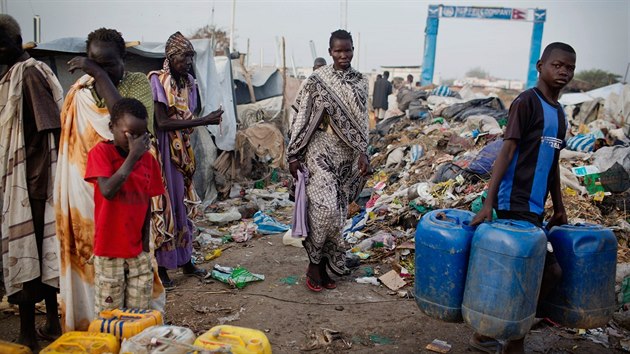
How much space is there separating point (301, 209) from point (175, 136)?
1.26m

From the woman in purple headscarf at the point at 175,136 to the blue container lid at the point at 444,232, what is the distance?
230 centimetres

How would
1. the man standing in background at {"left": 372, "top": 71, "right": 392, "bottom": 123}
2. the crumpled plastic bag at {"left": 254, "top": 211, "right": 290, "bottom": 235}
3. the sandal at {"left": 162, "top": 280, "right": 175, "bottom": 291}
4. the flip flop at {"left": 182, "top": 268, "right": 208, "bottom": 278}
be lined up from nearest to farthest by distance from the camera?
the sandal at {"left": 162, "top": 280, "right": 175, "bottom": 291}
the flip flop at {"left": 182, "top": 268, "right": 208, "bottom": 278}
the crumpled plastic bag at {"left": 254, "top": 211, "right": 290, "bottom": 235}
the man standing in background at {"left": 372, "top": 71, "right": 392, "bottom": 123}

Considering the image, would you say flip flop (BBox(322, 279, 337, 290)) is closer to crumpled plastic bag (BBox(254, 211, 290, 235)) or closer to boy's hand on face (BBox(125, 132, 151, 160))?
crumpled plastic bag (BBox(254, 211, 290, 235))

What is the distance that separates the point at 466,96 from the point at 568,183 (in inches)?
406

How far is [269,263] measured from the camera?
5078 mm

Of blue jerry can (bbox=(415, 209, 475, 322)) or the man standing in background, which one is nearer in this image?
blue jerry can (bbox=(415, 209, 475, 322))

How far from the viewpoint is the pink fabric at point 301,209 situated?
4.13 meters

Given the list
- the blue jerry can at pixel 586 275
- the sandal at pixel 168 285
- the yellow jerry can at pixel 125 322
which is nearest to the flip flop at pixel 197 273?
the sandal at pixel 168 285

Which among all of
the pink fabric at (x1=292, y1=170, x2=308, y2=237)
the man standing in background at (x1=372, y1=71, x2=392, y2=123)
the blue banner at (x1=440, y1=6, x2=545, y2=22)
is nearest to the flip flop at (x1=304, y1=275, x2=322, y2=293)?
the pink fabric at (x1=292, y1=170, x2=308, y2=237)

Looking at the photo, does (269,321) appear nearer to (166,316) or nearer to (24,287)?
(166,316)

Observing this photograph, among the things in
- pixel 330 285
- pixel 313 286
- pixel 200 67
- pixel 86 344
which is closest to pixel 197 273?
pixel 313 286

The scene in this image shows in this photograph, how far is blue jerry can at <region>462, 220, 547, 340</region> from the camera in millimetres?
2383

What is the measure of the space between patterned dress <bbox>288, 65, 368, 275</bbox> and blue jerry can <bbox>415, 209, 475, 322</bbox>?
4.80 ft

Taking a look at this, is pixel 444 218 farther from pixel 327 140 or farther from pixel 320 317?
pixel 327 140
